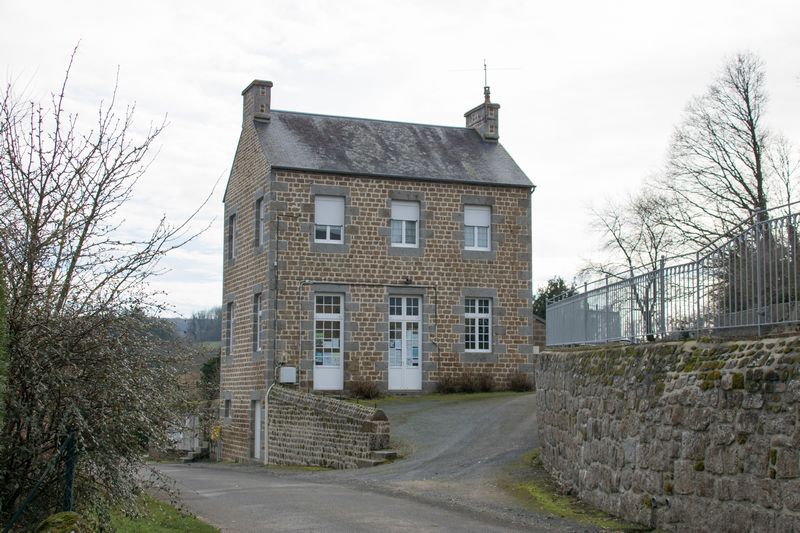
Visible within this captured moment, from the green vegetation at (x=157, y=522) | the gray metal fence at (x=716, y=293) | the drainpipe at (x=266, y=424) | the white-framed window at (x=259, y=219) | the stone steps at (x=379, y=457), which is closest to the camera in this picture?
the gray metal fence at (x=716, y=293)

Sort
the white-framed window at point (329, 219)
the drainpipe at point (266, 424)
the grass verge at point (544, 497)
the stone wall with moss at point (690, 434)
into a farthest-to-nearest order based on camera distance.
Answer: the white-framed window at point (329, 219) → the drainpipe at point (266, 424) → the grass verge at point (544, 497) → the stone wall with moss at point (690, 434)

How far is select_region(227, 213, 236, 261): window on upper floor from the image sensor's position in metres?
30.7

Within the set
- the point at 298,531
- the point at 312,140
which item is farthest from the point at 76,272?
the point at 312,140

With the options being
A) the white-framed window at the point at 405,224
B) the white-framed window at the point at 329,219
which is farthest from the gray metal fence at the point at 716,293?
the white-framed window at the point at 405,224

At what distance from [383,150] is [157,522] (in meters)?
19.3

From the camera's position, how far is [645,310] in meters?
12.2

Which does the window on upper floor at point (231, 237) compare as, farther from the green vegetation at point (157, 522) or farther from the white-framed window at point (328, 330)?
the green vegetation at point (157, 522)

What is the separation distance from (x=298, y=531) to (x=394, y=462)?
7797 mm

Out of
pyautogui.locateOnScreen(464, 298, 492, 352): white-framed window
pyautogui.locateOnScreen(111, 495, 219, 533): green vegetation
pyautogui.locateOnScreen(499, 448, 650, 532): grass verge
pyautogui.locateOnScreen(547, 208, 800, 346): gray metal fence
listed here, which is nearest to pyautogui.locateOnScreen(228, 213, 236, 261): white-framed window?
pyautogui.locateOnScreen(464, 298, 492, 352): white-framed window

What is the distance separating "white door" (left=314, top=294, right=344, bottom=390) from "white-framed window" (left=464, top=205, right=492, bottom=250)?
14.6 feet

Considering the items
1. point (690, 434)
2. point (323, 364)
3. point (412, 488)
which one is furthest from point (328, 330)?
point (690, 434)

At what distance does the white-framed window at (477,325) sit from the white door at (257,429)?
6.26 meters

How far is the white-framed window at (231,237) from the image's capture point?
3072cm

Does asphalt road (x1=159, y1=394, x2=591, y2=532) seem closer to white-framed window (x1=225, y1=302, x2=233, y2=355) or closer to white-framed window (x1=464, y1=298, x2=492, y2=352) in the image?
white-framed window (x1=464, y1=298, x2=492, y2=352)
